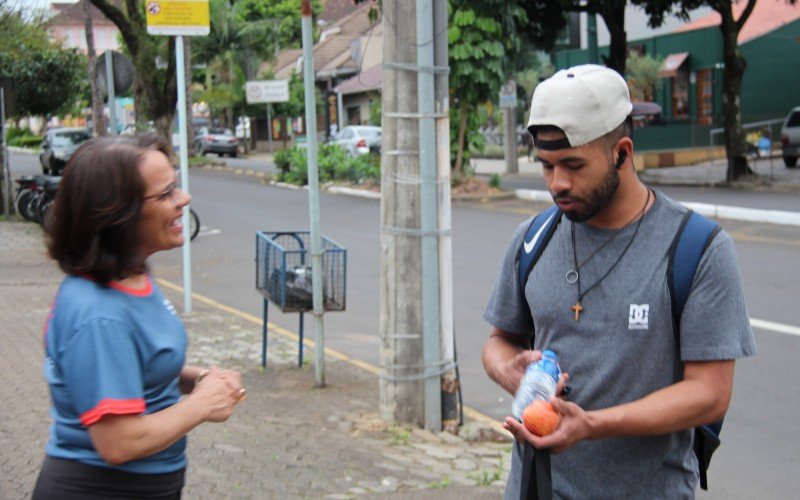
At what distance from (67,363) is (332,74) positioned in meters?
58.2

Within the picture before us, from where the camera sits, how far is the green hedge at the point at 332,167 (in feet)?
85.3

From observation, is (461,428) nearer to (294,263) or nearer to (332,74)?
(294,263)

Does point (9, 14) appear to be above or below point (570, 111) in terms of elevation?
above

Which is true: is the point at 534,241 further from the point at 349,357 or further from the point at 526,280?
the point at 349,357

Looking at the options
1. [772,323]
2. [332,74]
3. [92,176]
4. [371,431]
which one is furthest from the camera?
[332,74]

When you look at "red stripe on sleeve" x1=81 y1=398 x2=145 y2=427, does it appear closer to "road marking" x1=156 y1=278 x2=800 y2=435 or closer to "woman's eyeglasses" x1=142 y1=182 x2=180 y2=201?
"woman's eyeglasses" x1=142 y1=182 x2=180 y2=201

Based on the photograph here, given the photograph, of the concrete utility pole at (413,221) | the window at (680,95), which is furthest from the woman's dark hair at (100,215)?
the window at (680,95)

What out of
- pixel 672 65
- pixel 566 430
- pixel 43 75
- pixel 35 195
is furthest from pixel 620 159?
pixel 672 65

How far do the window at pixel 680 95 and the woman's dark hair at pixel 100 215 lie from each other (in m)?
38.3

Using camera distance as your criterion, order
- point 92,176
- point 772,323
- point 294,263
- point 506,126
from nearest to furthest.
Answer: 1. point 92,176
2. point 294,263
3. point 772,323
4. point 506,126

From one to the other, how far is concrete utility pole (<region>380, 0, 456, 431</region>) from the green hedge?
18674 millimetres

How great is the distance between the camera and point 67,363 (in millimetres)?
2445

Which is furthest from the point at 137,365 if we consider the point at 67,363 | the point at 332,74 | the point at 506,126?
the point at 332,74

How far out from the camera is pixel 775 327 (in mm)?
9250
